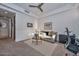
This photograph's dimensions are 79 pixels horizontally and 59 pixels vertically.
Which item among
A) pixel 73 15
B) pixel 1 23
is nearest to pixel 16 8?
pixel 1 23

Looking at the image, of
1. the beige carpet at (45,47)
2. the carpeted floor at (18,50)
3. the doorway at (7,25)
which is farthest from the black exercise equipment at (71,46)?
the doorway at (7,25)

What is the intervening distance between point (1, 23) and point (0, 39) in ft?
1.16

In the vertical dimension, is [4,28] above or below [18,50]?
above

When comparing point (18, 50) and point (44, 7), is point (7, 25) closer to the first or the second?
point (18, 50)

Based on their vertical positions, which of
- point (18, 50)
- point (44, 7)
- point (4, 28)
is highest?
point (44, 7)

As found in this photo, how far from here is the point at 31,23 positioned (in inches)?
98.8

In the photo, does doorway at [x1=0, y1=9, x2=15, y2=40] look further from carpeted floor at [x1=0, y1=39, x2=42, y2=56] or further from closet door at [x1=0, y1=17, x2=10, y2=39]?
carpeted floor at [x1=0, y1=39, x2=42, y2=56]

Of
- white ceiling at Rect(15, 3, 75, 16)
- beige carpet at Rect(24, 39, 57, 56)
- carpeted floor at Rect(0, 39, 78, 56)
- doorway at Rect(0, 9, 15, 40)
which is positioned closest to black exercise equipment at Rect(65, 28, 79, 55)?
carpeted floor at Rect(0, 39, 78, 56)

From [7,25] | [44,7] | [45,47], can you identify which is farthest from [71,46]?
[7,25]

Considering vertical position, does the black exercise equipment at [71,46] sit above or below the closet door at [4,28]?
below

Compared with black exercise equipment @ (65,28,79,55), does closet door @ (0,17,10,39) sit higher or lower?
higher

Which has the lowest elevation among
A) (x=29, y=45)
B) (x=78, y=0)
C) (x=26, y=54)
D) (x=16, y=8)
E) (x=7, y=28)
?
(x=26, y=54)

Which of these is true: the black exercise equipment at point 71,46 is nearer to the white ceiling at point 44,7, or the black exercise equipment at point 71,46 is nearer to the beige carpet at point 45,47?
the beige carpet at point 45,47

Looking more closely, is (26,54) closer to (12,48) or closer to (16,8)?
(12,48)
